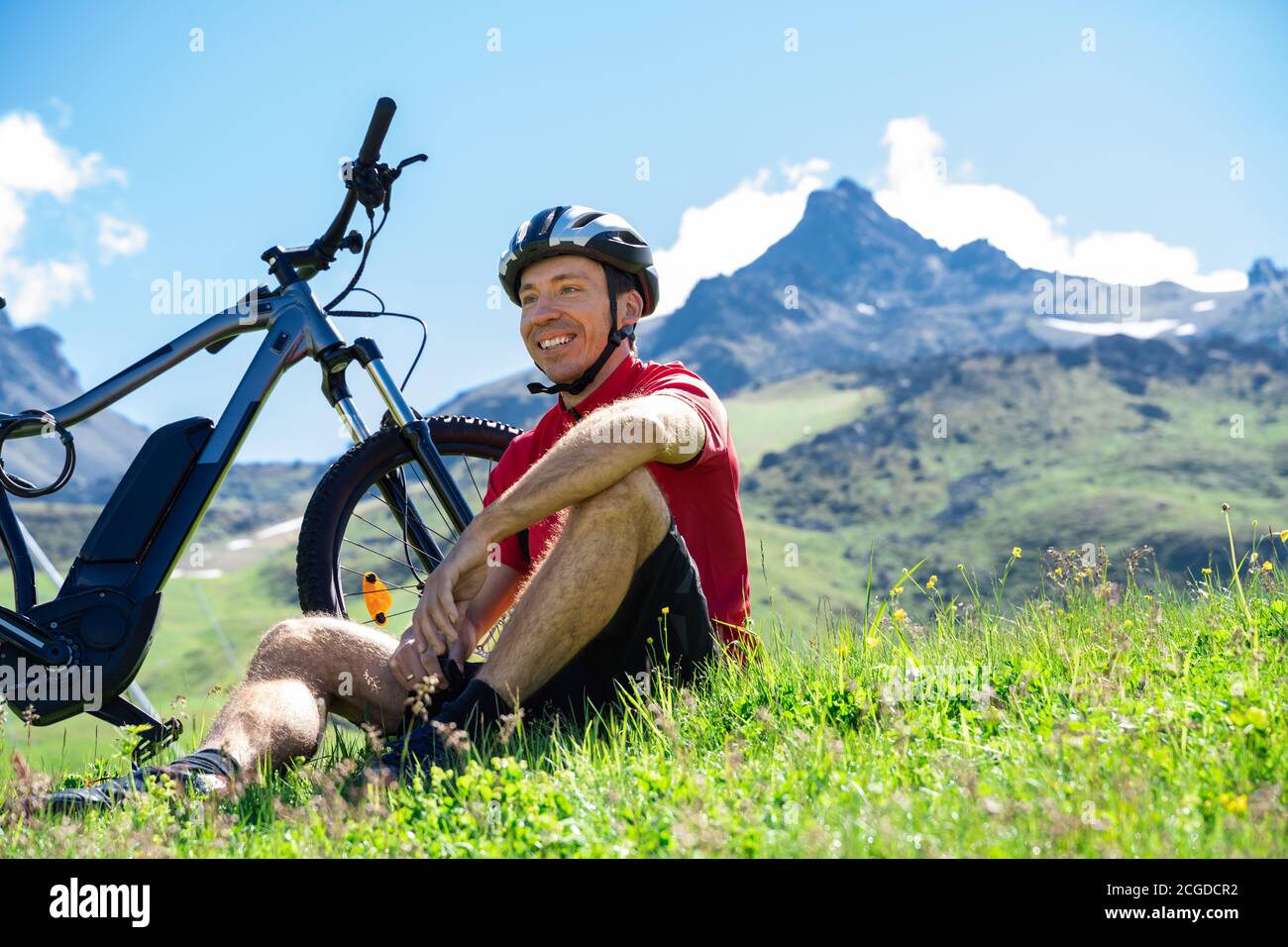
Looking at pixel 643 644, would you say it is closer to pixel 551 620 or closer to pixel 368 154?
pixel 551 620

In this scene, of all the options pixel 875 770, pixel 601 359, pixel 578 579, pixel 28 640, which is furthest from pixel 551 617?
pixel 28 640

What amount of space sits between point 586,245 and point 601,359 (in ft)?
1.89

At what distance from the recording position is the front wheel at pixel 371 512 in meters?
5.68

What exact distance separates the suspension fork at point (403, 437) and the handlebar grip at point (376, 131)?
1.07 m

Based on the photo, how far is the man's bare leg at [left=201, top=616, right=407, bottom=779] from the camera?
414 centimetres

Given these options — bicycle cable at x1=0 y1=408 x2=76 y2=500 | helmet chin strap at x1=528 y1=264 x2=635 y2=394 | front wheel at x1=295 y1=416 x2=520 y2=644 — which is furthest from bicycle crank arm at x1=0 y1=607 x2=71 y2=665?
helmet chin strap at x1=528 y1=264 x2=635 y2=394

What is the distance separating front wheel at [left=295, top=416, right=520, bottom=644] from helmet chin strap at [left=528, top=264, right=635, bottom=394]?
0.75 metres

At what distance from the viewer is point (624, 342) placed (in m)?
5.32

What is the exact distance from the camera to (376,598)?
6316mm

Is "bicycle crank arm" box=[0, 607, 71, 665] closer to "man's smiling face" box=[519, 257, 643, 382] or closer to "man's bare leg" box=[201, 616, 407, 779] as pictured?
"man's bare leg" box=[201, 616, 407, 779]
